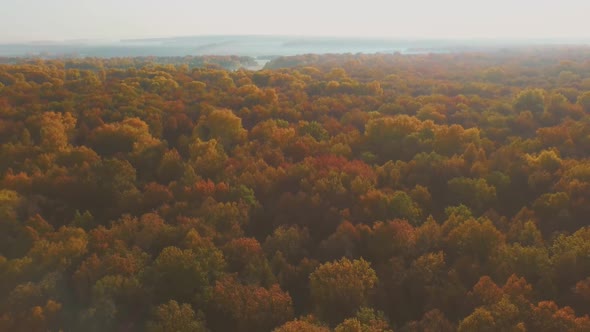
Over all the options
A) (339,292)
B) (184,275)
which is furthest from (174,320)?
(339,292)

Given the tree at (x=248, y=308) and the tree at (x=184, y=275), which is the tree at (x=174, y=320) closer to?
the tree at (x=248, y=308)

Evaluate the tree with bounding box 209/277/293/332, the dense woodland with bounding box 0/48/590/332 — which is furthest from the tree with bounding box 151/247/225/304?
the tree with bounding box 209/277/293/332


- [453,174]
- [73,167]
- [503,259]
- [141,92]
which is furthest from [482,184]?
[141,92]

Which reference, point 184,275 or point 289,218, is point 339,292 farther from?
point 289,218

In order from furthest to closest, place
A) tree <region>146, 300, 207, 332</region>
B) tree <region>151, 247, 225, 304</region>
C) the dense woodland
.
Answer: tree <region>151, 247, 225, 304</region>
the dense woodland
tree <region>146, 300, 207, 332</region>

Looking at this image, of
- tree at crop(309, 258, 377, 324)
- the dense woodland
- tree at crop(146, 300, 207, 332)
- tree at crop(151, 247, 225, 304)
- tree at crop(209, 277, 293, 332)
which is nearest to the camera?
tree at crop(146, 300, 207, 332)

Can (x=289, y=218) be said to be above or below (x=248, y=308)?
above

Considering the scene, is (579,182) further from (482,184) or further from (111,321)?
(111,321)

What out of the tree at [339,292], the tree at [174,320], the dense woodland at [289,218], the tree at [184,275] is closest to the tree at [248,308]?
the dense woodland at [289,218]

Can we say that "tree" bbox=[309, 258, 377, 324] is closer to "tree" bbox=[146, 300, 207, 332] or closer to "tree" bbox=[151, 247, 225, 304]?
"tree" bbox=[151, 247, 225, 304]

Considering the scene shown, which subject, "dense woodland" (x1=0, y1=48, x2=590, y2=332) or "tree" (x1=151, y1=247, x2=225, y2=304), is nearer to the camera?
"dense woodland" (x1=0, y1=48, x2=590, y2=332)
